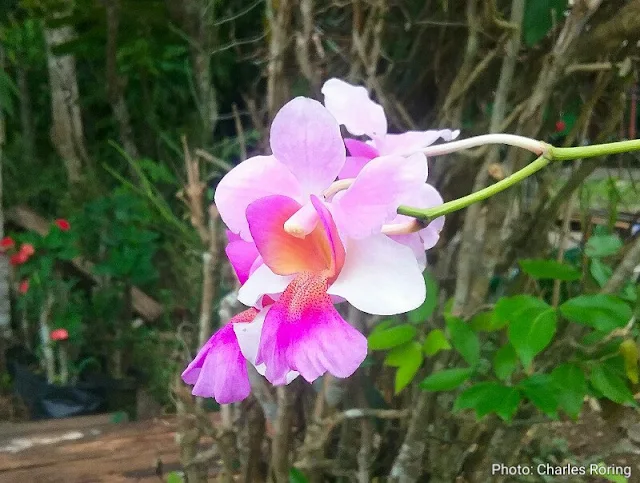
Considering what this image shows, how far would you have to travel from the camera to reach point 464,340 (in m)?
0.78

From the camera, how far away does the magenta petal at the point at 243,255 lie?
0.33 meters

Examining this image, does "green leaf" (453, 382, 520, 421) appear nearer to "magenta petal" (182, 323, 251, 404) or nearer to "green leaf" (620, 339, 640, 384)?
"green leaf" (620, 339, 640, 384)

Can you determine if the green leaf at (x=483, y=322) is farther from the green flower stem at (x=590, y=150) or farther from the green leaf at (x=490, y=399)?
the green flower stem at (x=590, y=150)

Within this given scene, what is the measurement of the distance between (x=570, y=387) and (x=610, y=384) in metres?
0.05

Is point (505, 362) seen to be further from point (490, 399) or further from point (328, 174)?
point (328, 174)

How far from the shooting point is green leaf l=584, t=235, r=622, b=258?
0.87 m

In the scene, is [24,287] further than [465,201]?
Yes

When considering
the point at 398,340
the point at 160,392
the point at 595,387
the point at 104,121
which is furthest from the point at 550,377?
the point at 104,121

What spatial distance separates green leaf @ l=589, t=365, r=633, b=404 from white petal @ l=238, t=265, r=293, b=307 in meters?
0.59

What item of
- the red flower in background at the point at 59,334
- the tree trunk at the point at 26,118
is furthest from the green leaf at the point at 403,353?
the tree trunk at the point at 26,118

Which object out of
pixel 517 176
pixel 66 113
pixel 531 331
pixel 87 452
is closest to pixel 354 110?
pixel 517 176

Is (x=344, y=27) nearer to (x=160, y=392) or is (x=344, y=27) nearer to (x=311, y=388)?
(x=311, y=388)

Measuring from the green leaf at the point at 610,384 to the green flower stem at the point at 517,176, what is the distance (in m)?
0.55

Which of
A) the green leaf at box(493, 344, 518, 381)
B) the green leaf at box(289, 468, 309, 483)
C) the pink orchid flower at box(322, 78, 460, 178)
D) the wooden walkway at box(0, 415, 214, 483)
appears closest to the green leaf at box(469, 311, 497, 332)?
the green leaf at box(493, 344, 518, 381)
